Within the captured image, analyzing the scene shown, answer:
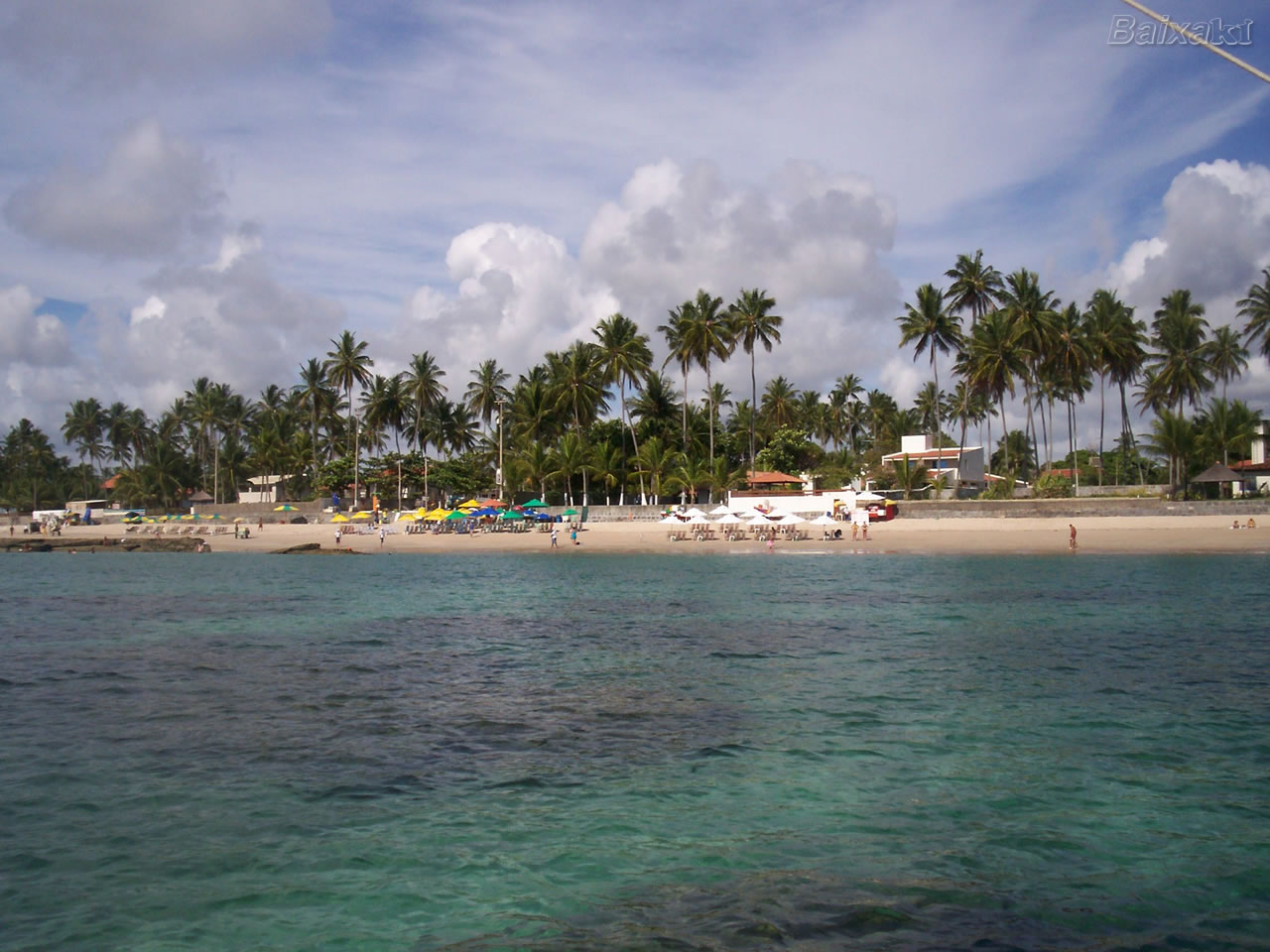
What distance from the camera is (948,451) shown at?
74.4 meters

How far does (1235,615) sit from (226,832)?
70.3ft

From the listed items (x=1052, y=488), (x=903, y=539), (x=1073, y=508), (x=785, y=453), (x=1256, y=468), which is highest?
(x=785, y=453)

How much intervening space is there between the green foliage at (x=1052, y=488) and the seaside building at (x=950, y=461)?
286 inches

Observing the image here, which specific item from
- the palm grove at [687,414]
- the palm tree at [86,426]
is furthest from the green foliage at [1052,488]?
the palm tree at [86,426]

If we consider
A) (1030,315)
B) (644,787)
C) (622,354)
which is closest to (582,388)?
(622,354)

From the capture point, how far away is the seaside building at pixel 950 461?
219 feet

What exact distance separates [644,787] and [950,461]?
6846cm

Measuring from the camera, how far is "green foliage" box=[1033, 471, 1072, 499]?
54.6 m

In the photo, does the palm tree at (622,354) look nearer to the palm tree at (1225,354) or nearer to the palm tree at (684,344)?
the palm tree at (684,344)

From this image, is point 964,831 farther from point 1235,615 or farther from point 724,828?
point 1235,615

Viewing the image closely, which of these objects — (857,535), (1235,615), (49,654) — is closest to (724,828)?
(49,654)

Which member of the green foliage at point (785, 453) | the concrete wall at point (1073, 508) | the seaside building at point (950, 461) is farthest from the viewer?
the green foliage at point (785, 453)

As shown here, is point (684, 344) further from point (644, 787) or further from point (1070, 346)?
point (644, 787)

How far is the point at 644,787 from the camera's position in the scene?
9008mm
